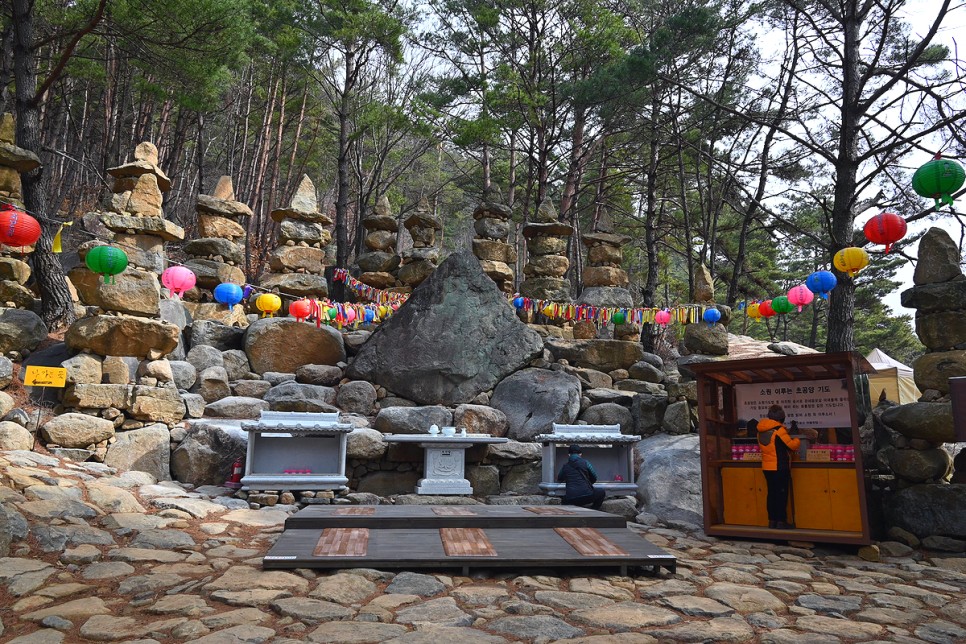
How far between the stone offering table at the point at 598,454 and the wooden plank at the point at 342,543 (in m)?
4.00

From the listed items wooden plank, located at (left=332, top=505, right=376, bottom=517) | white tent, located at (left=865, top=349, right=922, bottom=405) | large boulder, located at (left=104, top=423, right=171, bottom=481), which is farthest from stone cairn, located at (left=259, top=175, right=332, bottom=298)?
white tent, located at (left=865, top=349, right=922, bottom=405)

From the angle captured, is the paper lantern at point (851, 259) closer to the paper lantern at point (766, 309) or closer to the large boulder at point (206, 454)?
the paper lantern at point (766, 309)

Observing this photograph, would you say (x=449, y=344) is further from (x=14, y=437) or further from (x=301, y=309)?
(x=14, y=437)

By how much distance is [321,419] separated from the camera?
888cm

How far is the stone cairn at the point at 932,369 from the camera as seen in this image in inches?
300

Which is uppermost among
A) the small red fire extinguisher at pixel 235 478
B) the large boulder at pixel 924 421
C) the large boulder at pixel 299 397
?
the large boulder at pixel 299 397

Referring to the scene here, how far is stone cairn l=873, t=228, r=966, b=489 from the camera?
7617 millimetres

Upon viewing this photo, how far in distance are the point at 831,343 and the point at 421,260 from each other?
967 cm

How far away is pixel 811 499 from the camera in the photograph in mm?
7727

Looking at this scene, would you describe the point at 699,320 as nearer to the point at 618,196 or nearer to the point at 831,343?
the point at 831,343

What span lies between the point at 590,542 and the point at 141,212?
8678 mm

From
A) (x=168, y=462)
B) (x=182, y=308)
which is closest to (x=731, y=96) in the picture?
(x=182, y=308)

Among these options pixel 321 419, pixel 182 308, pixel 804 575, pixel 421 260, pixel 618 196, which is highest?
pixel 618 196

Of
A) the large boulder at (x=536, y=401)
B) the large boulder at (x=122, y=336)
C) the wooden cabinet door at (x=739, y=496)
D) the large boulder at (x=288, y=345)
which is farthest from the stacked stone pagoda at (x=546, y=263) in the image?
the large boulder at (x=122, y=336)
